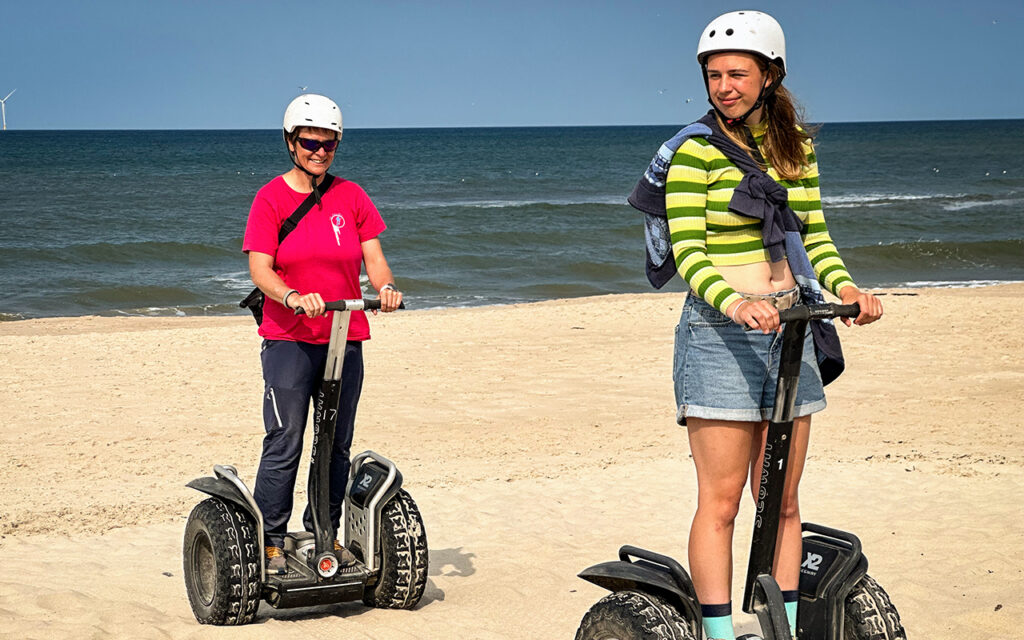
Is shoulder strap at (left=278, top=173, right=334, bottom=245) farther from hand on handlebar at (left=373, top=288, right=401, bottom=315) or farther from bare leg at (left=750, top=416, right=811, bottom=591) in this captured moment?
bare leg at (left=750, top=416, right=811, bottom=591)

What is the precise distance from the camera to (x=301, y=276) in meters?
4.66

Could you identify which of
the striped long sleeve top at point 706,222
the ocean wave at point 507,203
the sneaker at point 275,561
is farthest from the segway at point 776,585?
the ocean wave at point 507,203

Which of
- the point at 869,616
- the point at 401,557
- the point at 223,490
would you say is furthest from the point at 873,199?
the point at 869,616

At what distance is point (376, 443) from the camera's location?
867 cm

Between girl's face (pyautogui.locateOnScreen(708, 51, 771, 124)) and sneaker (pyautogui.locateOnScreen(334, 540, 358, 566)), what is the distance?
99.0 inches

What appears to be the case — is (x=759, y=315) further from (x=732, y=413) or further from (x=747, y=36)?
(x=747, y=36)

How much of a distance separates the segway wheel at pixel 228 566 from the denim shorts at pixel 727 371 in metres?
2.13

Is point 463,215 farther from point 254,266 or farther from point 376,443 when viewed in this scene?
point 254,266

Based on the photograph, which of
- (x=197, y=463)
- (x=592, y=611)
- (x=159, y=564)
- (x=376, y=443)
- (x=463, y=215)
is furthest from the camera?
(x=463, y=215)

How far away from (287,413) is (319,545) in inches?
21.7

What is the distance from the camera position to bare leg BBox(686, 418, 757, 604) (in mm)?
3301

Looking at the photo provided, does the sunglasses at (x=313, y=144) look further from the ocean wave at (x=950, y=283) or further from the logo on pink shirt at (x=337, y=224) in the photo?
the ocean wave at (x=950, y=283)

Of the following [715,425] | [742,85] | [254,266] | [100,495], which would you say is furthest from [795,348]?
[100,495]

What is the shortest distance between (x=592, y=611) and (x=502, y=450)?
16.3 feet
